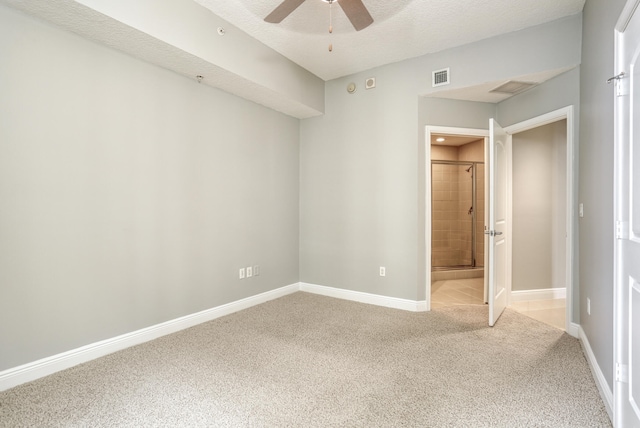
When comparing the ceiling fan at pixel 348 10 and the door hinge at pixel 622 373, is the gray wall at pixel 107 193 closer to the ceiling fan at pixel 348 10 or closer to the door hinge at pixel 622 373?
the ceiling fan at pixel 348 10

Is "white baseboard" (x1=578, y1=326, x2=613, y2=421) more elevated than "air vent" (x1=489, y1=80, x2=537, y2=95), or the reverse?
"air vent" (x1=489, y1=80, x2=537, y2=95)

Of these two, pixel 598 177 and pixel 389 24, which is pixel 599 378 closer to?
pixel 598 177

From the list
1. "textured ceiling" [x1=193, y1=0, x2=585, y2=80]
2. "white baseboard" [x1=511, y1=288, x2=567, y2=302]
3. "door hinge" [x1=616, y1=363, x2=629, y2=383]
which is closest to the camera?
"door hinge" [x1=616, y1=363, x2=629, y2=383]

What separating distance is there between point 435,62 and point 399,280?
2.55m

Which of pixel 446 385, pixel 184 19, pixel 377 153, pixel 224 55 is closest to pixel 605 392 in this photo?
pixel 446 385

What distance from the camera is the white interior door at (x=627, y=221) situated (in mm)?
1460

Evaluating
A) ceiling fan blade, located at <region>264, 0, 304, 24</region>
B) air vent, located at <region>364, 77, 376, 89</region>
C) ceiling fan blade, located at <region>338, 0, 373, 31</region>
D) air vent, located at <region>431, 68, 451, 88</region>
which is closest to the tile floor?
air vent, located at <region>431, 68, 451, 88</region>

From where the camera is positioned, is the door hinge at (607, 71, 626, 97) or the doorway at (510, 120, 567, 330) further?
the doorway at (510, 120, 567, 330)

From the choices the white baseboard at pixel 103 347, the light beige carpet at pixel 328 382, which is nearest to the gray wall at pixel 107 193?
the white baseboard at pixel 103 347

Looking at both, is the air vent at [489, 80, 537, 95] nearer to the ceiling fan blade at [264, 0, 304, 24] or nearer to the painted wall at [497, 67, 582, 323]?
the painted wall at [497, 67, 582, 323]

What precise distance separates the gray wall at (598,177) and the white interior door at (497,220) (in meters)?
0.68

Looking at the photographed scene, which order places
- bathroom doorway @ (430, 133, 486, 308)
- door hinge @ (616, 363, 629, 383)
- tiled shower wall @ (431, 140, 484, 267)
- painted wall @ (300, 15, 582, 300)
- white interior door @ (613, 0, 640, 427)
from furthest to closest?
tiled shower wall @ (431, 140, 484, 267) < bathroom doorway @ (430, 133, 486, 308) < painted wall @ (300, 15, 582, 300) < door hinge @ (616, 363, 629, 383) < white interior door @ (613, 0, 640, 427)

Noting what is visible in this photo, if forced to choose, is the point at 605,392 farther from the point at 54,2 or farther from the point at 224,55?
the point at 54,2

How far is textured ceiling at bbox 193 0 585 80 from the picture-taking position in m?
2.69
